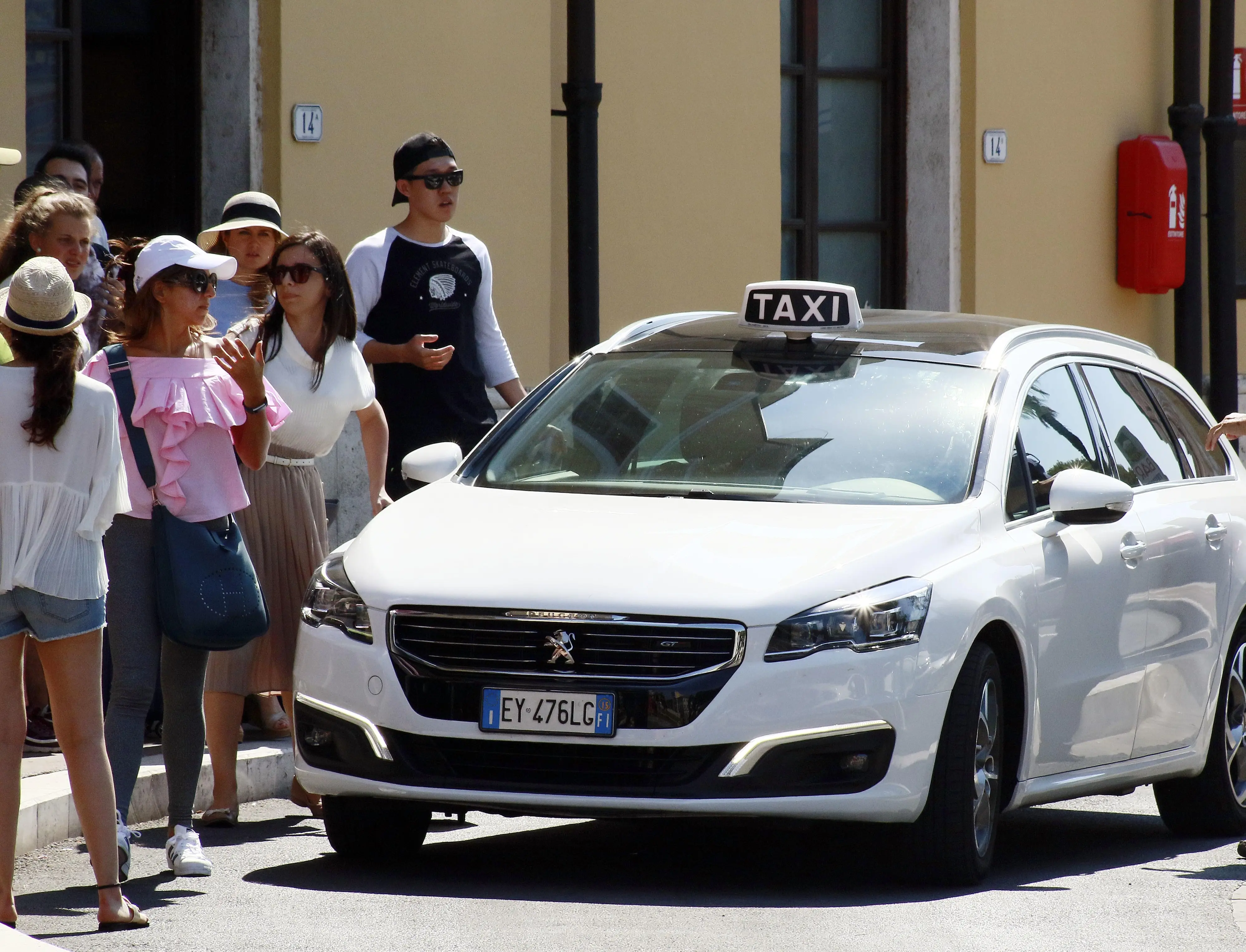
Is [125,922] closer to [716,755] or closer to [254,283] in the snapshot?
[716,755]

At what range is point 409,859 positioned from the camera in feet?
22.9

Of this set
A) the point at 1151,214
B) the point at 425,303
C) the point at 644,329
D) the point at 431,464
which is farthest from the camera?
the point at 1151,214

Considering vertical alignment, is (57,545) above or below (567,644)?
above

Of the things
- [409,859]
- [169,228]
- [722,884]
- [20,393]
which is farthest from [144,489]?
[169,228]

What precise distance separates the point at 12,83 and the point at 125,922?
6.09 metres

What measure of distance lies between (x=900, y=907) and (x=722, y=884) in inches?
23.6

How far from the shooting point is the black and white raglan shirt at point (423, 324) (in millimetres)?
9273

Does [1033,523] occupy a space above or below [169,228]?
below

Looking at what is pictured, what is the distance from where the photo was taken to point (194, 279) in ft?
22.1

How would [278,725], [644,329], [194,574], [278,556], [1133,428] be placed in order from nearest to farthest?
[194,574]
[278,556]
[644,329]
[1133,428]
[278,725]

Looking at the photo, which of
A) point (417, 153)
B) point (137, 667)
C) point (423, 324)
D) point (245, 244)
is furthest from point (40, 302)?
point (417, 153)

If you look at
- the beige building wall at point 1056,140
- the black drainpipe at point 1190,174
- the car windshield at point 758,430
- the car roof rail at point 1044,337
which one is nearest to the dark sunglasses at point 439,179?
the car windshield at point 758,430

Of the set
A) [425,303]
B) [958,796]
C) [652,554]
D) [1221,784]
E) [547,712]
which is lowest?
[1221,784]

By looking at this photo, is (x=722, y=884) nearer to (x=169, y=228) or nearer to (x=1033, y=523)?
(x=1033, y=523)
